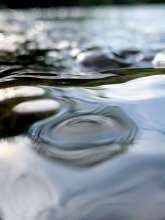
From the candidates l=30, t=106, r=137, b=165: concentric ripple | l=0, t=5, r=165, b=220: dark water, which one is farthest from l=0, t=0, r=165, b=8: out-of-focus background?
l=30, t=106, r=137, b=165: concentric ripple

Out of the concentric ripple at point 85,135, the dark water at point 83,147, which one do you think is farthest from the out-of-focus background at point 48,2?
the concentric ripple at point 85,135

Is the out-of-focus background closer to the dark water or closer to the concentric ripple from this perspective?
the dark water

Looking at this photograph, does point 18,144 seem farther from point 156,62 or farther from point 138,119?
point 156,62

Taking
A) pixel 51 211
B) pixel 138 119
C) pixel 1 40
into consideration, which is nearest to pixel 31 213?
pixel 51 211

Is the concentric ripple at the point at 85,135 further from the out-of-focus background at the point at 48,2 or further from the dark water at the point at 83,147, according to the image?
the out-of-focus background at the point at 48,2

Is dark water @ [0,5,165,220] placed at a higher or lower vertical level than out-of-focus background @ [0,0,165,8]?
lower

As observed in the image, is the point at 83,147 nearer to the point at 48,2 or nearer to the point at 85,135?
the point at 85,135

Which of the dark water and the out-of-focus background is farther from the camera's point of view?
the out-of-focus background

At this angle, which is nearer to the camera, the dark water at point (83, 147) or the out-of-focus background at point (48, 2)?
the dark water at point (83, 147)

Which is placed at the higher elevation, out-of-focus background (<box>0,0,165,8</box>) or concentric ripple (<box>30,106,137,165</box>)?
out-of-focus background (<box>0,0,165,8</box>)
